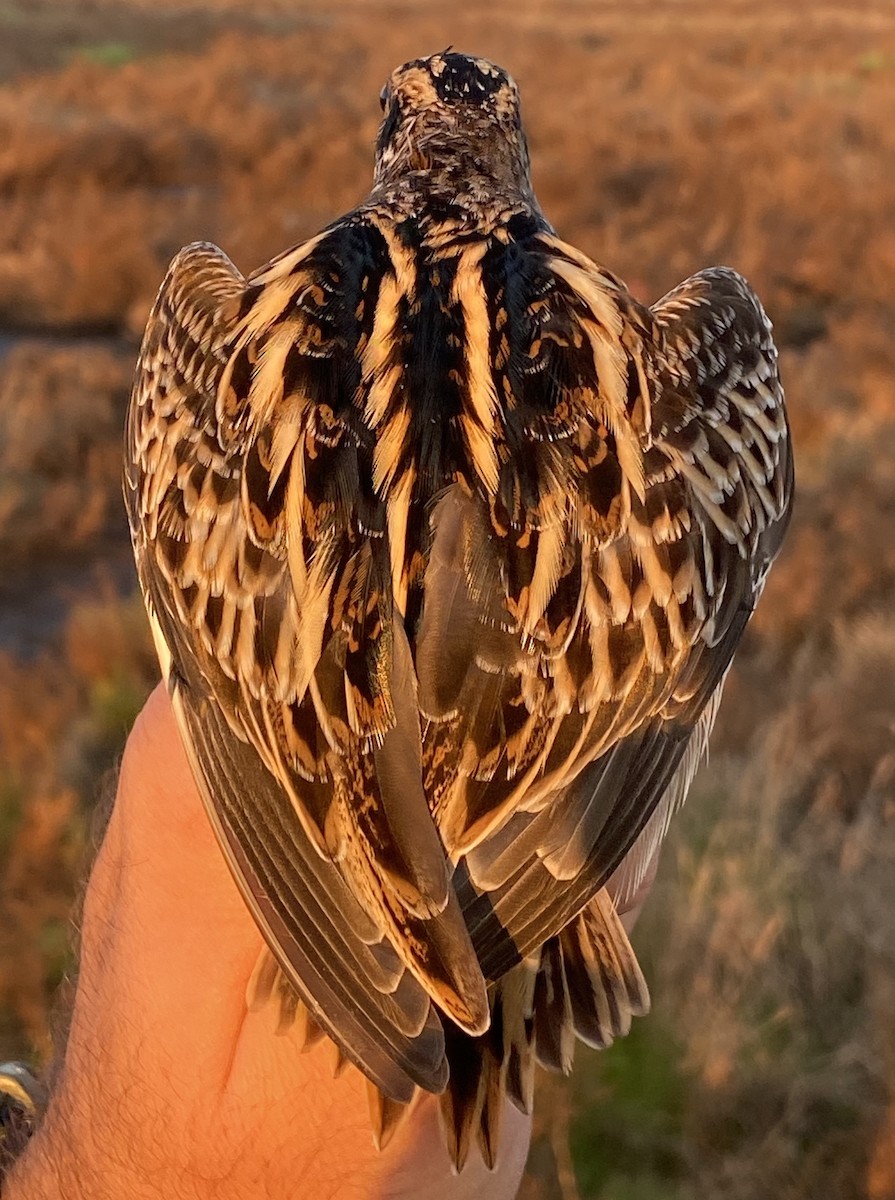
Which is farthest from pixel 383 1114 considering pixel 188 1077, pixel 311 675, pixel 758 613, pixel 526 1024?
pixel 758 613

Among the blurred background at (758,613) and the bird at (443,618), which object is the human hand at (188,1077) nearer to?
the bird at (443,618)

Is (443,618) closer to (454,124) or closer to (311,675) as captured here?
(311,675)

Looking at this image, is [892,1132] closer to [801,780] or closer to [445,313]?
[801,780]

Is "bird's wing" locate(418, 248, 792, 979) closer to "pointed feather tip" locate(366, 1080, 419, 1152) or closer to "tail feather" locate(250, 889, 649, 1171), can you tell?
"tail feather" locate(250, 889, 649, 1171)

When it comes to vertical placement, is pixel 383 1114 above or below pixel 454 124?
below

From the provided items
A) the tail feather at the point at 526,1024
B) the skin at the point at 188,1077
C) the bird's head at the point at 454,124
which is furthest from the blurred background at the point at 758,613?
the bird's head at the point at 454,124
